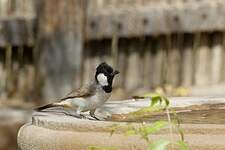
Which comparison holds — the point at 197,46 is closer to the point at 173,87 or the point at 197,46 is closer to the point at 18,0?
the point at 173,87

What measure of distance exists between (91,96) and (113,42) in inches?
225

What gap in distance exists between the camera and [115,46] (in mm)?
10453

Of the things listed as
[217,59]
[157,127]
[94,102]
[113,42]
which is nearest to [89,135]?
[157,127]

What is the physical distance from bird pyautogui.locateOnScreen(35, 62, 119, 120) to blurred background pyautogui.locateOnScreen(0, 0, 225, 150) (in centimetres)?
431

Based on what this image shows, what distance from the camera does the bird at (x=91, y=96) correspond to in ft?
15.4

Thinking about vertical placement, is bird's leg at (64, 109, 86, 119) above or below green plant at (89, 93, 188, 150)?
below

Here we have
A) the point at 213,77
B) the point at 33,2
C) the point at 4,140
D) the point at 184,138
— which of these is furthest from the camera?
the point at 33,2

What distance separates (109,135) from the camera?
347cm

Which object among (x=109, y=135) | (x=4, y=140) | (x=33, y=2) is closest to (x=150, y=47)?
(x=33, y=2)

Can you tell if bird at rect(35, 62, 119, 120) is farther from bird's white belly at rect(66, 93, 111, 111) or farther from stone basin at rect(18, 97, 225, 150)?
stone basin at rect(18, 97, 225, 150)

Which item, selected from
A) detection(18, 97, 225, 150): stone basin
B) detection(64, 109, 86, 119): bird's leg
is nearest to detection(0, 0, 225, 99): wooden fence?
detection(64, 109, 86, 119): bird's leg

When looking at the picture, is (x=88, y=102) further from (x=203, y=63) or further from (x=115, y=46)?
(x=115, y=46)

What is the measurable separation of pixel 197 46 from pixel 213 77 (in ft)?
1.48

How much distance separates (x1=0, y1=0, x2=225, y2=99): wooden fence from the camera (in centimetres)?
977
